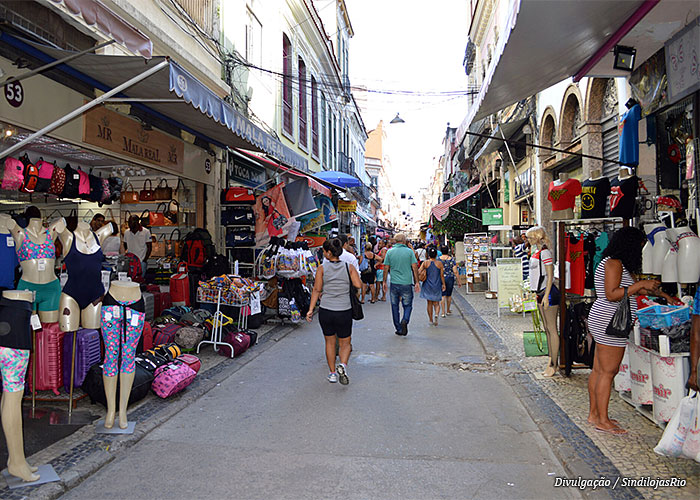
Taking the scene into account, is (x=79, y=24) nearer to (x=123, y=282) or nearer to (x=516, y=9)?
(x=123, y=282)

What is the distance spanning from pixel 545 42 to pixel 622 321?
2.72 metres

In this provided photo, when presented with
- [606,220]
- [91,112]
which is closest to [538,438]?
[606,220]

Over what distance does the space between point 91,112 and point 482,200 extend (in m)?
19.4

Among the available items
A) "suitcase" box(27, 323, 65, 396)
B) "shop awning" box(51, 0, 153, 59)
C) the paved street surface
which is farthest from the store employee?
"shop awning" box(51, 0, 153, 59)

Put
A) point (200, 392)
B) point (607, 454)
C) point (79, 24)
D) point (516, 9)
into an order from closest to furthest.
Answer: point (607, 454)
point (516, 9)
point (200, 392)
point (79, 24)

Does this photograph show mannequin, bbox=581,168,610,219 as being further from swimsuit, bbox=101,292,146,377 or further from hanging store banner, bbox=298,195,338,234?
hanging store banner, bbox=298,195,338,234

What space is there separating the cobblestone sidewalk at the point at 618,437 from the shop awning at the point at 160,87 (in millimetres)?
5011

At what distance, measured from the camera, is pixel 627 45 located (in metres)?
5.08

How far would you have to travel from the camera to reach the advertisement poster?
1031 centimetres

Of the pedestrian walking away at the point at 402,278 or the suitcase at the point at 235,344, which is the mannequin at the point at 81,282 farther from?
the pedestrian walking away at the point at 402,278

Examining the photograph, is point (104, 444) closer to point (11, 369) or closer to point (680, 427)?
point (11, 369)

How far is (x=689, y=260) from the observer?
12.7 ft

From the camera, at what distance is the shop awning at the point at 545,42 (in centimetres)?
416

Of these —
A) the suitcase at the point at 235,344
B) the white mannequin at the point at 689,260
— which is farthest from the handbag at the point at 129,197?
the white mannequin at the point at 689,260
